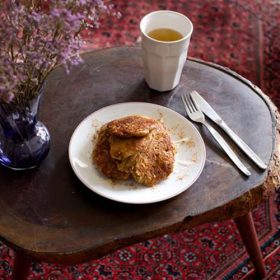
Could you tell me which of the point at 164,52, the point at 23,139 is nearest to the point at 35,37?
the point at 23,139

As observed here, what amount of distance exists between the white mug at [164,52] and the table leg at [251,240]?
1.21ft

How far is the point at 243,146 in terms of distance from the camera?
3.30 feet

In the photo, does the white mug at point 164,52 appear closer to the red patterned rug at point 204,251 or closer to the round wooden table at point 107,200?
the round wooden table at point 107,200

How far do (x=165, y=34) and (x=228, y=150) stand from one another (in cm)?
33

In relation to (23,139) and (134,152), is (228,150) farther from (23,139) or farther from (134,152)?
(23,139)

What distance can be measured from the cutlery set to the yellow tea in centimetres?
14

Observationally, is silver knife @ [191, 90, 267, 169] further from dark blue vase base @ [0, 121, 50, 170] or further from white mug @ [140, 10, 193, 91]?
dark blue vase base @ [0, 121, 50, 170]

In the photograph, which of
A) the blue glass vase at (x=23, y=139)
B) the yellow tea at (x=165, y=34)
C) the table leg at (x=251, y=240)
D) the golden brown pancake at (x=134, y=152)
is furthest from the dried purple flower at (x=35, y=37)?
the table leg at (x=251, y=240)

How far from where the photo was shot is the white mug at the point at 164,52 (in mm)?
1072

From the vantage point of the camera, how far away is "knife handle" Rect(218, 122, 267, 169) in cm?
98

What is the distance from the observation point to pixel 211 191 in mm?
939

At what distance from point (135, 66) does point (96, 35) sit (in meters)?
0.88

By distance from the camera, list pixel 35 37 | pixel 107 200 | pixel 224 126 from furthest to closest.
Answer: pixel 224 126 → pixel 107 200 → pixel 35 37

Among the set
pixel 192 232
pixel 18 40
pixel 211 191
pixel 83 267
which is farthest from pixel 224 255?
pixel 18 40
